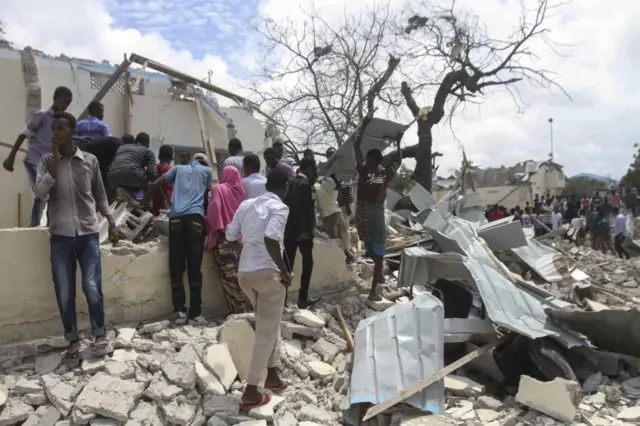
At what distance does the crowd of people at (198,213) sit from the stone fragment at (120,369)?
5.9 inches

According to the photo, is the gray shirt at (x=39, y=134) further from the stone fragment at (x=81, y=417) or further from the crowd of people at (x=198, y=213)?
the stone fragment at (x=81, y=417)

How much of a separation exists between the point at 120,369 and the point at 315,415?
1.36 meters

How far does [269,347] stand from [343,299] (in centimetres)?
220

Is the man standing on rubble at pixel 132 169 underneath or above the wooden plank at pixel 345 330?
above

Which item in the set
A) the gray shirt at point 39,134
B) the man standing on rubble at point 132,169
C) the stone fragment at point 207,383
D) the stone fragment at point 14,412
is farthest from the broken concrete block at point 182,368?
the gray shirt at point 39,134

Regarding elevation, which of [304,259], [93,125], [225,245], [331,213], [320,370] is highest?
[93,125]

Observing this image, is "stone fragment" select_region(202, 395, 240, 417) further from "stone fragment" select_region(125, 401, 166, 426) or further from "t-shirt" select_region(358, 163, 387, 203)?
"t-shirt" select_region(358, 163, 387, 203)

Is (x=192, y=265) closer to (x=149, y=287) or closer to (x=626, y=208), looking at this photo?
(x=149, y=287)

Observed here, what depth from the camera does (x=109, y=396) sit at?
130 inches

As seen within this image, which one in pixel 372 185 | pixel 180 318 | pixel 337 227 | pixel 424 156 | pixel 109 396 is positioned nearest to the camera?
pixel 109 396

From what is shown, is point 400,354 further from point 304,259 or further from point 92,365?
point 92,365

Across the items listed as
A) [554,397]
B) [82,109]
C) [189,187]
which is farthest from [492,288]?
[82,109]

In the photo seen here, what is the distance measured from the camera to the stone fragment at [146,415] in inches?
129

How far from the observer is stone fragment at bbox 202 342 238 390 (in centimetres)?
371
